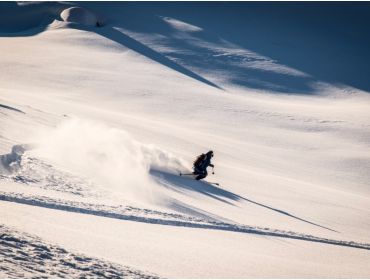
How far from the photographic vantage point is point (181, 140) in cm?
2050

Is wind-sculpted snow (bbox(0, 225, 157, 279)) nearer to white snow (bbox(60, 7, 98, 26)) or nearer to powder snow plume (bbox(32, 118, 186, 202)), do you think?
powder snow plume (bbox(32, 118, 186, 202))

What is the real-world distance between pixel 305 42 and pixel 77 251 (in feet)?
158

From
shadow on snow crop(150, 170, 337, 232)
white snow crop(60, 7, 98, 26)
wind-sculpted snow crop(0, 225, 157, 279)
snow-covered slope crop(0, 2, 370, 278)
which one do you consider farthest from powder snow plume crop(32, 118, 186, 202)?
white snow crop(60, 7, 98, 26)

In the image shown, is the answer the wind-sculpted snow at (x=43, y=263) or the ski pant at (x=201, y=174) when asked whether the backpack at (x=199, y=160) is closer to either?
the ski pant at (x=201, y=174)

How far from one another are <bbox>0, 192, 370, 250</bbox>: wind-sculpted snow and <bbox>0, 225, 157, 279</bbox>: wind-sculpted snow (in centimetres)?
216

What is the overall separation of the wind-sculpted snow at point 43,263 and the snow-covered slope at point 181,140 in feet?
0.09

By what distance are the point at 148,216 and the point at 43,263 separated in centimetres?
400

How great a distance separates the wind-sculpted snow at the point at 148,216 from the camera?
8.27 meters

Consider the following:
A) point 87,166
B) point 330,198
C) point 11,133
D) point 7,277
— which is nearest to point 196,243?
point 7,277

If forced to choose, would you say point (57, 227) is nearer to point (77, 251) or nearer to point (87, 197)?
point (77, 251)

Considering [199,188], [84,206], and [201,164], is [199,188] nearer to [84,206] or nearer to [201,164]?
[201,164]

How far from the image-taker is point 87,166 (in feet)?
40.4

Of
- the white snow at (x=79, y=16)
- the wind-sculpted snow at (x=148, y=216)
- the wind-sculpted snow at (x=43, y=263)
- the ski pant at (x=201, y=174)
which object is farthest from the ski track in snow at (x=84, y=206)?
the white snow at (x=79, y=16)

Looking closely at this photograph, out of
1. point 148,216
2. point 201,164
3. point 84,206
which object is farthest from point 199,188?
point 84,206
